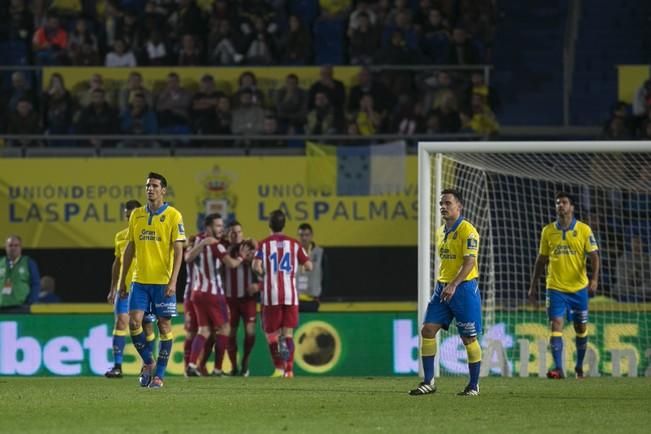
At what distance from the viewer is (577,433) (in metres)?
10.2

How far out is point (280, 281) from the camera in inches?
703

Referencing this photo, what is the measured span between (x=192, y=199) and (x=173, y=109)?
1784 millimetres

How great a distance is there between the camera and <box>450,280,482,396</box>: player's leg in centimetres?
1330

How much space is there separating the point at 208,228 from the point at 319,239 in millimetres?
3345

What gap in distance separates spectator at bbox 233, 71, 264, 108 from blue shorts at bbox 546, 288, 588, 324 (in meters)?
7.07

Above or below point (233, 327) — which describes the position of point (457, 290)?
above

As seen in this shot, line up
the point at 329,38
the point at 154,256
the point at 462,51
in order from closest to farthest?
the point at 154,256 → the point at 462,51 → the point at 329,38

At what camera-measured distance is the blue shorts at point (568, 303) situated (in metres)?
17.1

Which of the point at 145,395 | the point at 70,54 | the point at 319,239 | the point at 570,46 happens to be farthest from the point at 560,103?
the point at 145,395

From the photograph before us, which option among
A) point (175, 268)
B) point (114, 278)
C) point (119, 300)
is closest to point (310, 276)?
point (119, 300)

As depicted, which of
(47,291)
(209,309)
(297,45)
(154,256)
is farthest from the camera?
(297,45)

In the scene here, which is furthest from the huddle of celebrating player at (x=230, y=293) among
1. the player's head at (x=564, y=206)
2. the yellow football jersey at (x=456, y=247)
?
the yellow football jersey at (x=456, y=247)

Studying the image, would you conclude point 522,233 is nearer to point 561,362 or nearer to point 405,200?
point 405,200

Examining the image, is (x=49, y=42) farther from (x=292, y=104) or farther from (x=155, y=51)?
(x=292, y=104)
